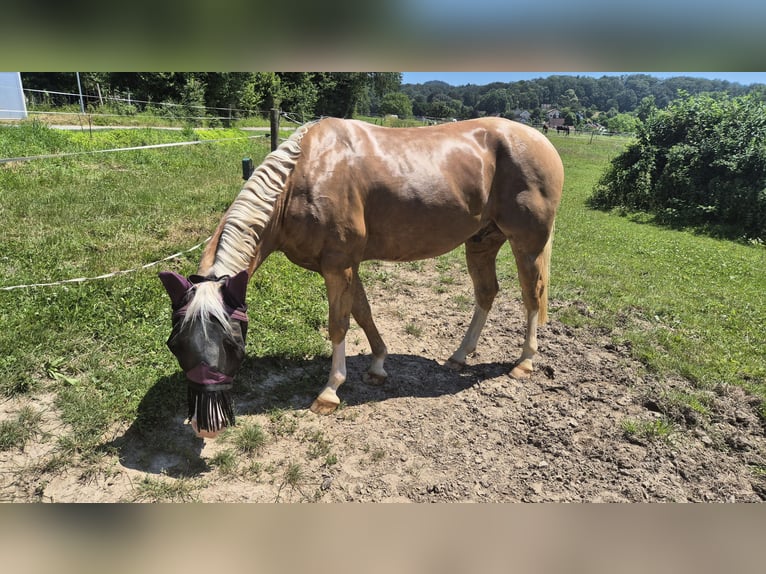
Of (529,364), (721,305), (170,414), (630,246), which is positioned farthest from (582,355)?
(630,246)

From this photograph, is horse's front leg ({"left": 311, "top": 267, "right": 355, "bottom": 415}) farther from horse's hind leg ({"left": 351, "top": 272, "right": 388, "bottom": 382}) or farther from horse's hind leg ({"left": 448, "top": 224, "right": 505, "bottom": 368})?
horse's hind leg ({"left": 448, "top": 224, "right": 505, "bottom": 368})

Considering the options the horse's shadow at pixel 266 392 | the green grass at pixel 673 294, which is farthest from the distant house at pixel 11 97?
the green grass at pixel 673 294

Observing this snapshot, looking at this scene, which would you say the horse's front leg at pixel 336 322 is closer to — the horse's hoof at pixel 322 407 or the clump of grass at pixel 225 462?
the horse's hoof at pixel 322 407

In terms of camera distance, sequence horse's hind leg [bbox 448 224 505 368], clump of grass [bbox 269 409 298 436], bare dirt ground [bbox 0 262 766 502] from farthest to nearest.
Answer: horse's hind leg [bbox 448 224 505 368] < clump of grass [bbox 269 409 298 436] < bare dirt ground [bbox 0 262 766 502]

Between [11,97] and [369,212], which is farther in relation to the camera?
[11,97]

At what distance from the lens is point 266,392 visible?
4109mm

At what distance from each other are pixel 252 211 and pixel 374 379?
206 centimetres

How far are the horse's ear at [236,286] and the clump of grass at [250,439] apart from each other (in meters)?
1.23

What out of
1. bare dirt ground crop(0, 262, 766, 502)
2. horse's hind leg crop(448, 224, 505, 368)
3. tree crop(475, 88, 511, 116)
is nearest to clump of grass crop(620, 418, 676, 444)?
bare dirt ground crop(0, 262, 766, 502)

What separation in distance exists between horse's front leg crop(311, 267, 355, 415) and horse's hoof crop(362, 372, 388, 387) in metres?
0.45

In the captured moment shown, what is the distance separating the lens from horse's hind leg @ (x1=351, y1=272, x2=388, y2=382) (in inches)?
170

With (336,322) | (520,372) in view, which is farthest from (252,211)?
(520,372)

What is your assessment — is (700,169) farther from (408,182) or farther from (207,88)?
(207,88)

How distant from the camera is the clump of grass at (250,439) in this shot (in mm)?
3377
